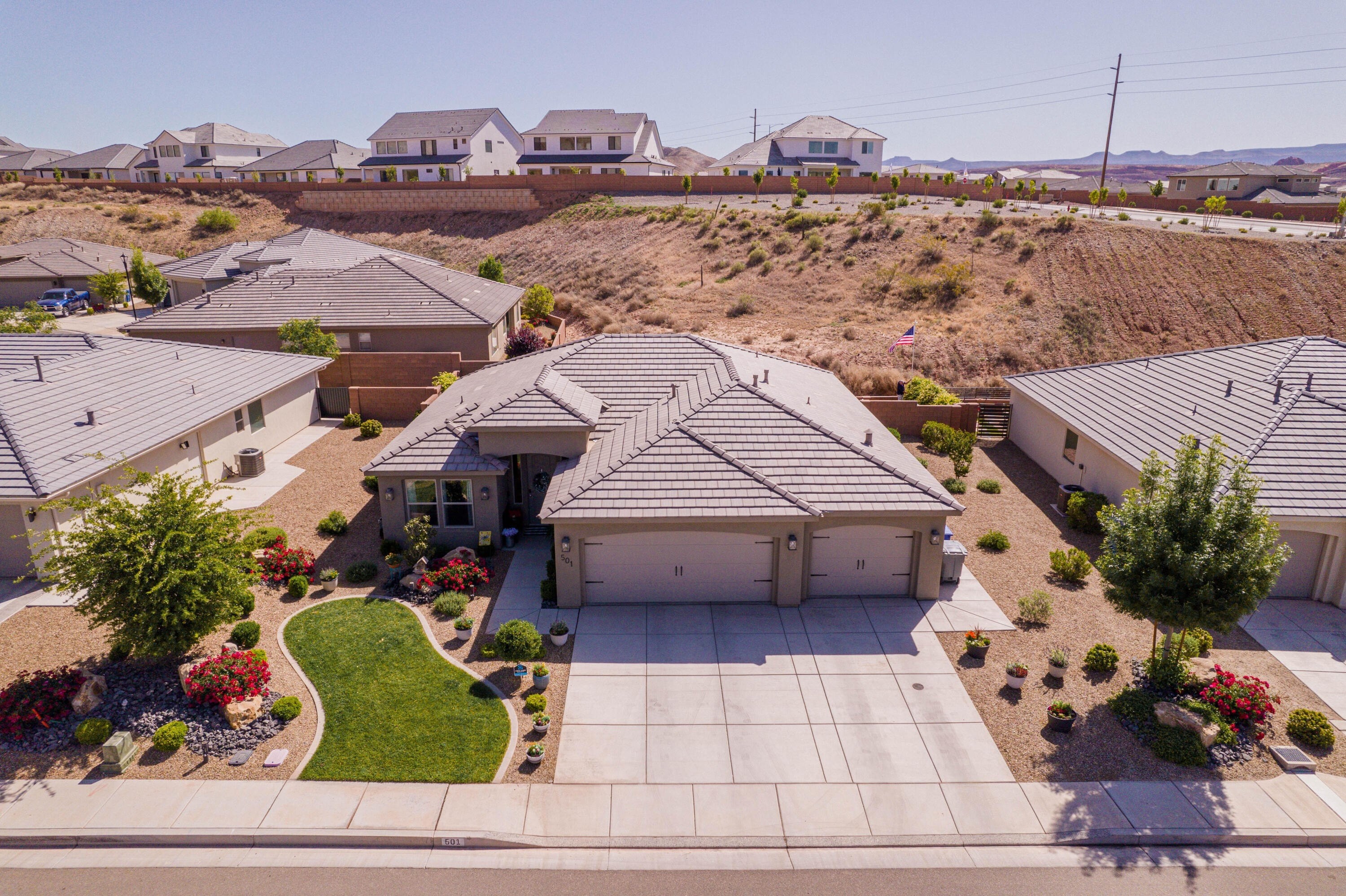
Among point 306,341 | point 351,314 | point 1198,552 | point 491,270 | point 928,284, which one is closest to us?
point 1198,552

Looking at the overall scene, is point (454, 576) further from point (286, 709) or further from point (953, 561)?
point (953, 561)

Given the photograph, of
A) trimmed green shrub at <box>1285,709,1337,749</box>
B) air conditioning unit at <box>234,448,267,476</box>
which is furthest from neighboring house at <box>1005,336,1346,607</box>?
air conditioning unit at <box>234,448,267,476</box>

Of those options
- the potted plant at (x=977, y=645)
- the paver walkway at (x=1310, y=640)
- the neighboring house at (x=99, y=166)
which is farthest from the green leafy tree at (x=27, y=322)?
the neighboring house at (x=99, y=166)

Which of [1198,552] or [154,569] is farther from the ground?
[1198,552]

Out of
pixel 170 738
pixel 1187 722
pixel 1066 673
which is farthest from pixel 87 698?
pixel 1187 722

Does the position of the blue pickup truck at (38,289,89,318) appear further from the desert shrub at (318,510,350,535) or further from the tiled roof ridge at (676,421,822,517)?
the tiled roof ridge at (676,421,822,517)

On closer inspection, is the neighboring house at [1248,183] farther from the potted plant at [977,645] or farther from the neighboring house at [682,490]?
the potted plant at [977,645]
